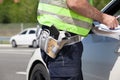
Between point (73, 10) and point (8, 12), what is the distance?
182 ft

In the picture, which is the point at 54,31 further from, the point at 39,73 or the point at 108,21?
the point at 39,73

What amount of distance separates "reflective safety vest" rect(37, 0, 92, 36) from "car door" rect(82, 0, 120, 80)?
688mm

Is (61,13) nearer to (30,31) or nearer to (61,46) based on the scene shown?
(61,46)

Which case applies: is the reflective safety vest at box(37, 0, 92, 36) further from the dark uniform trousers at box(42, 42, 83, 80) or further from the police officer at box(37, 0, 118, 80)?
the dark uniform trousers at box(42, 42, 83, 80)

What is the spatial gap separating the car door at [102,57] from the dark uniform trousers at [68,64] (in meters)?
0.66

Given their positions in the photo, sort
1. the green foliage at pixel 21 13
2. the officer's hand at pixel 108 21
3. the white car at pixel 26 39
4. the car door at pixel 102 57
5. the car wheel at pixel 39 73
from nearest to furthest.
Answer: the officer's hand at pixel 108 21 < the car door at pixel 102 57 < the car wheel at pixel 39 73 < the white car at pixel 26 39 < the green foliage at pixel 21 13

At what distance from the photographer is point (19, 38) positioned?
35.2 m

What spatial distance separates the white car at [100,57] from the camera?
5.25 metres

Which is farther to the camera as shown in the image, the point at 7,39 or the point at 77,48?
the point at 7,39

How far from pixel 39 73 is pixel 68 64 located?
1318mm

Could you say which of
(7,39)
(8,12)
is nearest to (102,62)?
(7,39)

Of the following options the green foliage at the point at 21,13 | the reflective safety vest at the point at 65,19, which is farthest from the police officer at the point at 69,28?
the green foliage at the point at 21,13

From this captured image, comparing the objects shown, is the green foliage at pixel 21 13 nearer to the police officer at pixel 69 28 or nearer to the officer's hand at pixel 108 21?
the police officer at pixel 69 28

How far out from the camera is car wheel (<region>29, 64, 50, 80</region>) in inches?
220
